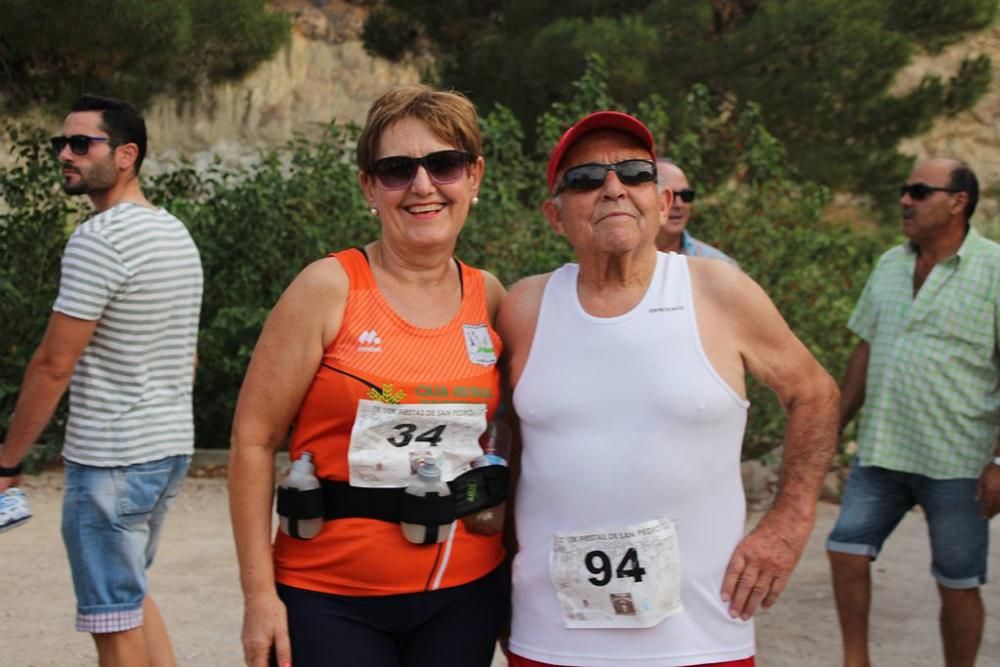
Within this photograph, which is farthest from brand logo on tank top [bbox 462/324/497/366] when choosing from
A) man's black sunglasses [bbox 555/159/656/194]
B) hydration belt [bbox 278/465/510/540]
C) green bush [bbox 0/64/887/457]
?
green bush [bbox 0/64/887/457]

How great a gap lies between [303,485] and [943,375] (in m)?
2.77

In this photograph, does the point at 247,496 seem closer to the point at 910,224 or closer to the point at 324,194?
the point at 910,224

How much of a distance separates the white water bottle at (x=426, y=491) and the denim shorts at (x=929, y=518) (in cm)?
254

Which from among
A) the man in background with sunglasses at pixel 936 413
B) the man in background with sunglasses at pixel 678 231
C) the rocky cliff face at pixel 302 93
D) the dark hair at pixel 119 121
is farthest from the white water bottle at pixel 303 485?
the rocky cliff face at pixel 302 93

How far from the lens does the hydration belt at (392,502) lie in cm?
248

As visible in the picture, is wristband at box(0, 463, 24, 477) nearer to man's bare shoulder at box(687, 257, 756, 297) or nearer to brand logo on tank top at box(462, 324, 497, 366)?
brand logo on tank top at box(462, 324, 497, 366)

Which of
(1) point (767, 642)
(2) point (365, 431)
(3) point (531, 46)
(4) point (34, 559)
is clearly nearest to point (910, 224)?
(1) point (767, 642)

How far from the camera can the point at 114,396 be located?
3.65 meters

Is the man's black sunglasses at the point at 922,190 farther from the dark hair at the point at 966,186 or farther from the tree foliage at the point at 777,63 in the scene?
the tree foliage at the point at 777,63

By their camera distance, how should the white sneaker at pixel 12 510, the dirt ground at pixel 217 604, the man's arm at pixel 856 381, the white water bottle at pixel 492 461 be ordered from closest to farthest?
the white water bottle at pixel 492 461
the white sneaker at pixel 12 510
the man's arm at pixel 856 381
the dirt ground at pixel 217 604

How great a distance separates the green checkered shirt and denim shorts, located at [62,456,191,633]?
103 inches

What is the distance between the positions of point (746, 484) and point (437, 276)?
5.84 m

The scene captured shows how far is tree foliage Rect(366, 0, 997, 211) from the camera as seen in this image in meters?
12.7

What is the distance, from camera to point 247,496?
2.54m
